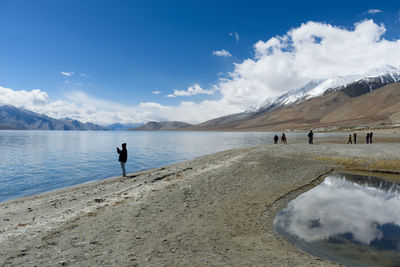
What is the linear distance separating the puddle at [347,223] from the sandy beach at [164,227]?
68 cm

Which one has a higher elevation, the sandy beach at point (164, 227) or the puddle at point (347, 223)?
the sandy beach at point (164, 227)

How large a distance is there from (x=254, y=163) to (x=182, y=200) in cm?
1157

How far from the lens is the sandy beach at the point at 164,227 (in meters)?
6.23

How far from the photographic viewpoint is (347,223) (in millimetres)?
8938

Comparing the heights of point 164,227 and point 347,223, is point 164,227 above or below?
above

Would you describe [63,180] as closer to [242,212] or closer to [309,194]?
[242,212]

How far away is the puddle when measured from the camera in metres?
6.77

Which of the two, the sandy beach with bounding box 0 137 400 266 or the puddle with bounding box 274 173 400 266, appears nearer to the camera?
the sandy beach with bounding box 0 137 400 266

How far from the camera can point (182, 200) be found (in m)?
11.8

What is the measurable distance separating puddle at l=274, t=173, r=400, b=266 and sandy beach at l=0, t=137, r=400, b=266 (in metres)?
0.68

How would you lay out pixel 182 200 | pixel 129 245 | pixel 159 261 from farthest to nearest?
pixel 182 200, pixel 129 245, pixel 159 261

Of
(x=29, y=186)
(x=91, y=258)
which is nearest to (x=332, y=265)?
(x=91, y=258)

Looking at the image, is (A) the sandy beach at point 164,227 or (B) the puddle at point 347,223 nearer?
(A) the sandy beach at point 164,227

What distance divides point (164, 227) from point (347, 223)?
292 inches
